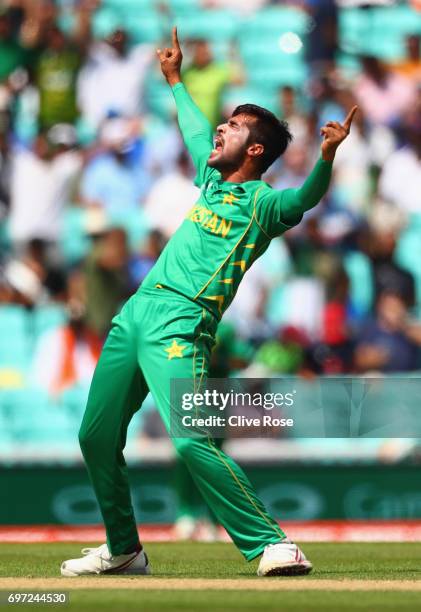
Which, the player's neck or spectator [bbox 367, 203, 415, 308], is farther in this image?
spectator [bbox 367, 203, 415, 308]

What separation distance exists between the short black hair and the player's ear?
2 cm

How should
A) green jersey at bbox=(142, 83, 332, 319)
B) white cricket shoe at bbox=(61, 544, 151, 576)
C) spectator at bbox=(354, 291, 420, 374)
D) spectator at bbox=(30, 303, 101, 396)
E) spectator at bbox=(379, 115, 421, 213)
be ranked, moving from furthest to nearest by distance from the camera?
spectator at bbox=(379, 115, 421, 213) → spectator at bbox=(30, 303, 101, 396) → spectator at bbox=(354, 291, 420, 374) → white cricket shoe at bbox=(61, 544, 151, 576) → green jersey at bbox=(142, 83, 332, 319)

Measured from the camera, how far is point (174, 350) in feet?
17.3

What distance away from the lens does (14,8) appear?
1284cm

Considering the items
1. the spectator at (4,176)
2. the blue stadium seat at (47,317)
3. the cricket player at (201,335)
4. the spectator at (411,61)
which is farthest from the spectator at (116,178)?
the cricket player at (201,335)

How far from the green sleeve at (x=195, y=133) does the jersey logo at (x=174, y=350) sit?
85 cm

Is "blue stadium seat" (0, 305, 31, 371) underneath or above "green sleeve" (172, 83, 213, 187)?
underneath

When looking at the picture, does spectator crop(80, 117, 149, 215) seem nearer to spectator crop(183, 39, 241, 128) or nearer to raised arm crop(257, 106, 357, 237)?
spectator crop(183, 39, 241, 128)

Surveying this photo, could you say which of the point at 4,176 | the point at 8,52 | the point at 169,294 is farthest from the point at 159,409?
the point at 8,52

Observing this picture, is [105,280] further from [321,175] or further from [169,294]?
[321,175]

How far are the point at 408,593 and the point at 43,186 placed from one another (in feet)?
26.7

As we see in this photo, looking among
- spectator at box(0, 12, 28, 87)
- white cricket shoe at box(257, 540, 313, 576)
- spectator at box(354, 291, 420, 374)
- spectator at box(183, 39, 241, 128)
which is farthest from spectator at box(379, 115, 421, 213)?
white cricket shoe at box(257, 540, 313, 576)

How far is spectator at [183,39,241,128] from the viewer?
492 inches

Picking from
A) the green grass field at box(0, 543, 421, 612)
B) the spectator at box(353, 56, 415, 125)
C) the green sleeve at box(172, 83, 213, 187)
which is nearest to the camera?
the green grass field at box(0, 543, 421, 612)
